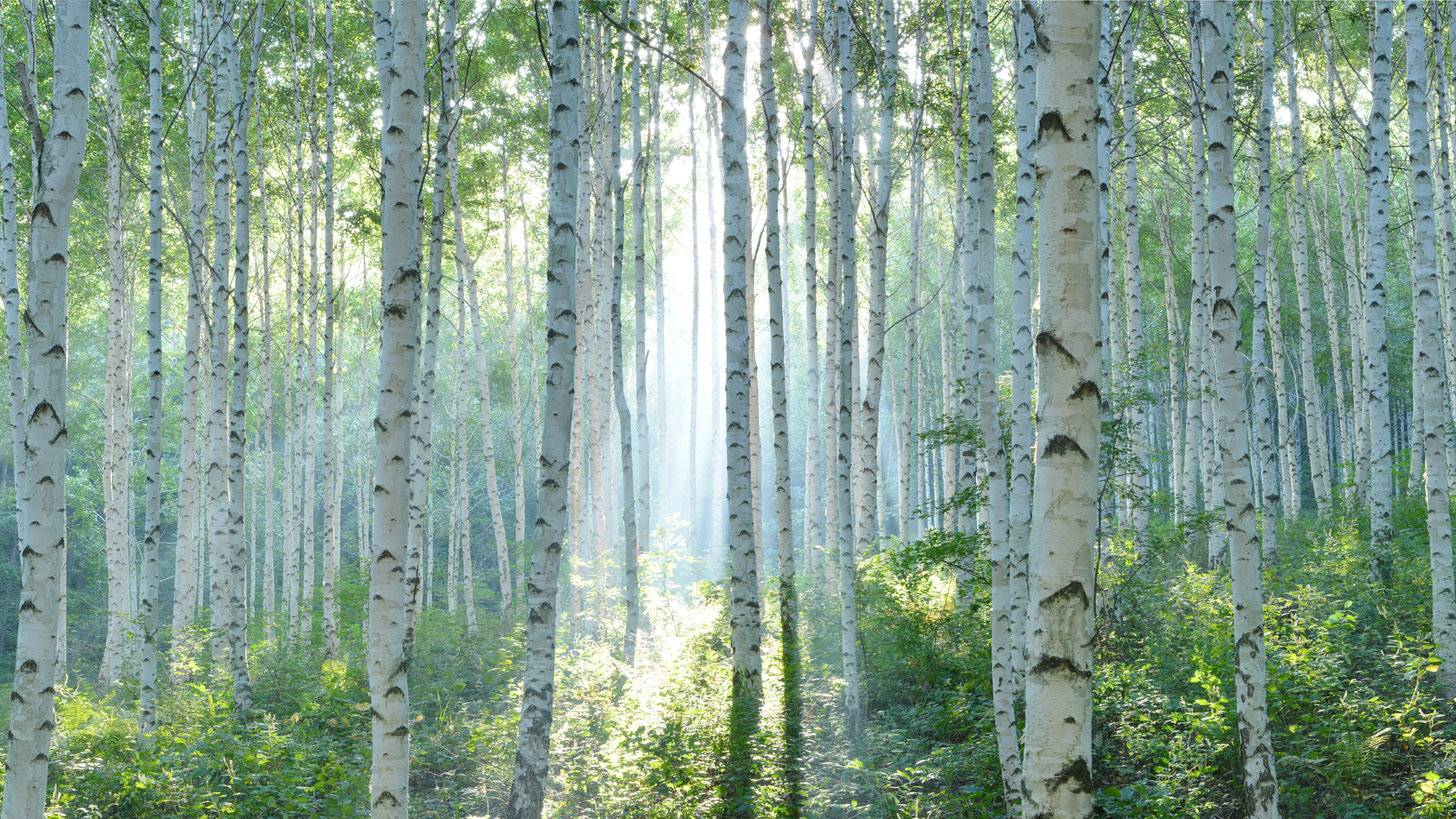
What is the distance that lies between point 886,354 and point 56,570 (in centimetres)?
2961

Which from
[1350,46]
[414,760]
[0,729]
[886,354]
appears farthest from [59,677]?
[886,354]

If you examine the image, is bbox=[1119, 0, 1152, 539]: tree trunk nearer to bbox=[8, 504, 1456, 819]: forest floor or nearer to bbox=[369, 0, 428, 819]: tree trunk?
bbox=[8, 504, 1456, 819]: forest floor

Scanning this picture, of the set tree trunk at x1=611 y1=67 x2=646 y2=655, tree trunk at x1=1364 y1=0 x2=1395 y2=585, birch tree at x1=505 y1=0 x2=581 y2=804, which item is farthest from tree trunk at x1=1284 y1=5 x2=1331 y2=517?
birch tree at x1=505 y1=0 x2=581 y2=804

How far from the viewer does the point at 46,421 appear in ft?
10.2

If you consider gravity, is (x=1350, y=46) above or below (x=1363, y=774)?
above

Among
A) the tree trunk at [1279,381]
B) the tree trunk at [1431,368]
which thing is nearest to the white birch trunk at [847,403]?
the tree trunk at [1431,368]

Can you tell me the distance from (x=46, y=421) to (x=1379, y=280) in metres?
9.19

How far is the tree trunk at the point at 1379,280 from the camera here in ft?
22.0

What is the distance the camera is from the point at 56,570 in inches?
124

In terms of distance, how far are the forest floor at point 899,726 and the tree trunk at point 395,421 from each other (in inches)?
79.7

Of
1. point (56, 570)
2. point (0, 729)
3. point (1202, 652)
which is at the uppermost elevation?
point (56, 570)

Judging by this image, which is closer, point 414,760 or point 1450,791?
point 1450,791

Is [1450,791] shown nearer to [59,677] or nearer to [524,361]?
[59,677]

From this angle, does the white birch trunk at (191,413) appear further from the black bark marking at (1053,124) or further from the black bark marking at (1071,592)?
the black bark marking at (1071,592)
